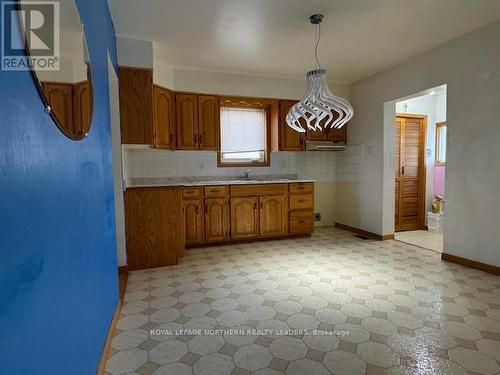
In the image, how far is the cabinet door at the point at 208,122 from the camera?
13.9 feet

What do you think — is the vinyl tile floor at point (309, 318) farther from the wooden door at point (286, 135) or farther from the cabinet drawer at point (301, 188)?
the wooden door at point (286, 135)

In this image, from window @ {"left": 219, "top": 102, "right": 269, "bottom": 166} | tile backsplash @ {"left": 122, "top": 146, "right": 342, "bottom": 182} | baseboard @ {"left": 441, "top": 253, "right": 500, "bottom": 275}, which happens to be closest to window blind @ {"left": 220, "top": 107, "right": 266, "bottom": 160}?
window @ {"left": 219, "top": 102, "right": 269, "bottom": 166}

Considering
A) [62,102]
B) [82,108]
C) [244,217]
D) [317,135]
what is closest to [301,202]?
[244,217]

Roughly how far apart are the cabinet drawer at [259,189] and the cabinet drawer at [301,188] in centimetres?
13

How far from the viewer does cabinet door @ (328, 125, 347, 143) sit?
5.04 metres

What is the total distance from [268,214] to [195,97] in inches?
79.9

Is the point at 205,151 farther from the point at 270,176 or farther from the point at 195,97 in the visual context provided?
the point at 270,176

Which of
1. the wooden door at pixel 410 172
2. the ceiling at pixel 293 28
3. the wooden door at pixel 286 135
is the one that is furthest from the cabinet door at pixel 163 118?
the wooden door at pixel 410 172

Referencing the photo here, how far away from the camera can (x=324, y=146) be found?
190 inches

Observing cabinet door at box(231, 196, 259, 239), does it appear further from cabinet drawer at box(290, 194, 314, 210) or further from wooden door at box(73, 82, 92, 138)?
wooden door at box(73, 82, 92, 138)

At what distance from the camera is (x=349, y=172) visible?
5.10m

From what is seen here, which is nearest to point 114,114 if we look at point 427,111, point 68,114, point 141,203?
point 141,203

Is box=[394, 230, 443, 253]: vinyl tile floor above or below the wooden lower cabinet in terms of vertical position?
below

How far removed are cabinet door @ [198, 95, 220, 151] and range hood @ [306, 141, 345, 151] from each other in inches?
62.6
